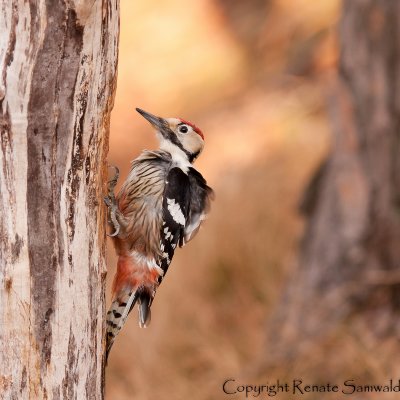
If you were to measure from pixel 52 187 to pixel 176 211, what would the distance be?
105 centimetres

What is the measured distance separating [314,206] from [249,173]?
1.98 meters

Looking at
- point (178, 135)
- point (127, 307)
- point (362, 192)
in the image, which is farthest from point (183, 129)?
point (362, 192)

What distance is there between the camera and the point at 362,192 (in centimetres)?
544

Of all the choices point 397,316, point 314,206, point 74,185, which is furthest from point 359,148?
point 74,185

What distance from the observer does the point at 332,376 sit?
17.8ft

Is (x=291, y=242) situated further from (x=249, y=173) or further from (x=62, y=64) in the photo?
(x=62, y=64)

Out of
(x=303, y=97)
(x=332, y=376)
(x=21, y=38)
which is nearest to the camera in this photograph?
(x=21, y=38)

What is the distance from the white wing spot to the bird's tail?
337 millimetres

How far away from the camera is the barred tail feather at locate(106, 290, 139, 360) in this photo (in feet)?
10.1

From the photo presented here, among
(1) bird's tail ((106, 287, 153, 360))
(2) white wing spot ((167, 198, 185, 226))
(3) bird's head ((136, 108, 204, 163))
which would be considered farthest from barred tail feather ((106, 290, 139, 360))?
(3) bird's head ((136, 108, 204, 163))

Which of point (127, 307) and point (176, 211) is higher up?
point (176, 211)

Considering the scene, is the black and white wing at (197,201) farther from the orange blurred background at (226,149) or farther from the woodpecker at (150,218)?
the orange blurred background at (226,149)

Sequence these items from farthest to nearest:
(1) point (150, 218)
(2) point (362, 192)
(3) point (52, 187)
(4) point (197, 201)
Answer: (2) point (362, 192) → (4) point (197, 201) → (1) point (150, 218) → (3) point (52, 187)

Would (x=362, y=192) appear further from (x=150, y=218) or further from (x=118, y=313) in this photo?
(x=118, y=313)
